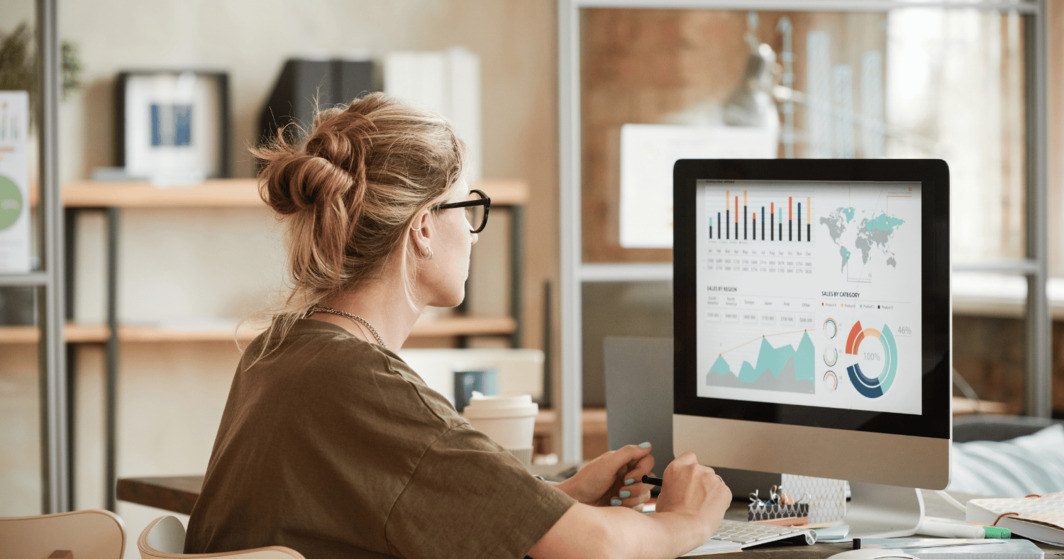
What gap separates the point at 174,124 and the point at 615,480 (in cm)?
229

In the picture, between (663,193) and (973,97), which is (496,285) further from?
(973,97)

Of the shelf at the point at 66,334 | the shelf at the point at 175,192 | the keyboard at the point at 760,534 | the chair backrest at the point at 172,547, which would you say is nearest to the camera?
the chair backrest at the point at 172,547

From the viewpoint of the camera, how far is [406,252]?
1.17 meters

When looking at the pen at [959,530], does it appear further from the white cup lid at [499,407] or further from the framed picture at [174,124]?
the framed picture at [174,124]

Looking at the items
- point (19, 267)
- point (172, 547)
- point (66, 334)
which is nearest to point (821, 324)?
point (172, 547)

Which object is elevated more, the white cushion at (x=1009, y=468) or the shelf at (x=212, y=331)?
the shelf at (x=212, y=331)

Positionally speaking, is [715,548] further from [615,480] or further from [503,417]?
[503,417]

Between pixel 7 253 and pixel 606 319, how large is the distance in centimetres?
154

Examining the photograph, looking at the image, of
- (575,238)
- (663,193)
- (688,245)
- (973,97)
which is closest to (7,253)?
(575,238)

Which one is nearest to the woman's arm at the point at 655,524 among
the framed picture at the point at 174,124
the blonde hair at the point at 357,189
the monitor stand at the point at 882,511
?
the monitor stand at the point at 882,511

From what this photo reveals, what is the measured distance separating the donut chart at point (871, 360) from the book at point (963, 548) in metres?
0.18

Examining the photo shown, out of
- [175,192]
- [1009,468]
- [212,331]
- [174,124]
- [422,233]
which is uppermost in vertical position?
[174,124]

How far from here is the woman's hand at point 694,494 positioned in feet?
3.74

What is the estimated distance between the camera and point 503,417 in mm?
1467
